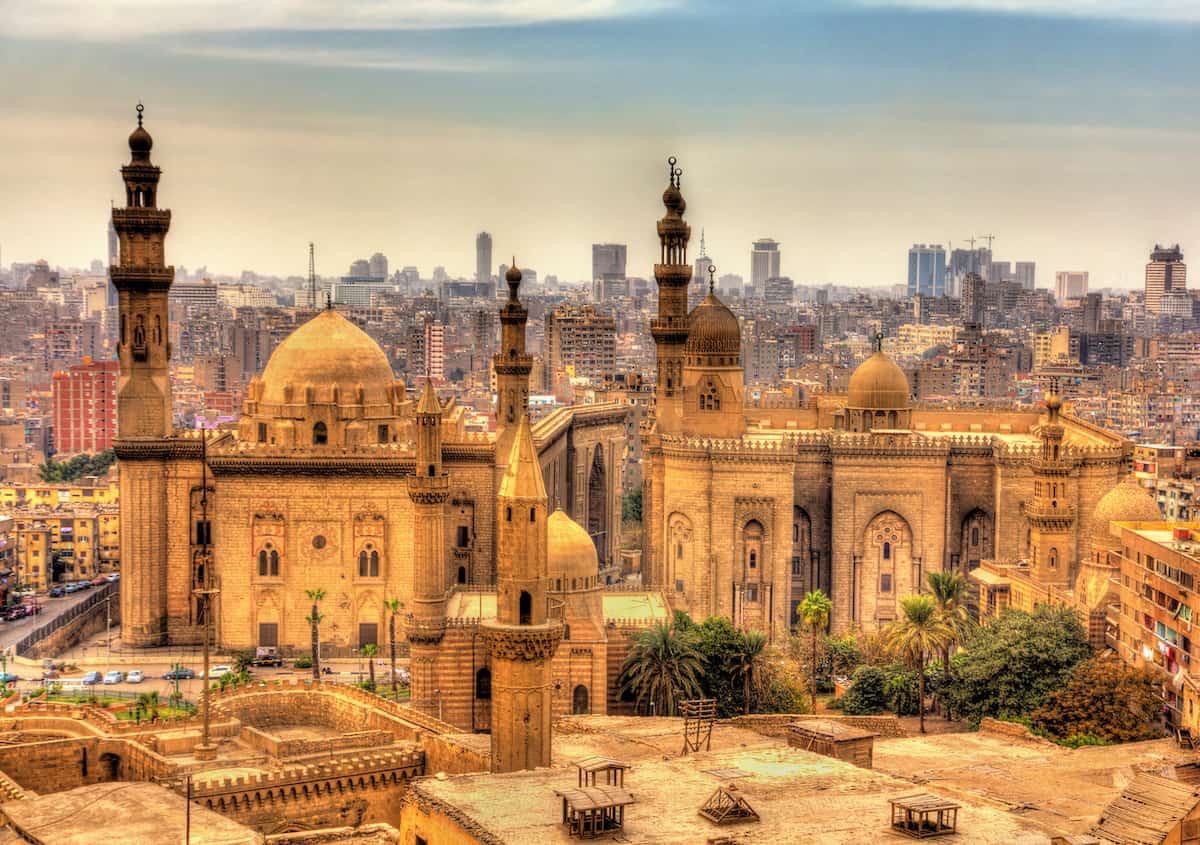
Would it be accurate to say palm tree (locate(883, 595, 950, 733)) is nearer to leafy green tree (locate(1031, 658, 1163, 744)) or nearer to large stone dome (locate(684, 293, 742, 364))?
leafy green tree (locate(1031, 658, 1163, 744))

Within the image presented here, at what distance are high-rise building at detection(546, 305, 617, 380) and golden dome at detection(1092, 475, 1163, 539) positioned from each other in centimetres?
10229

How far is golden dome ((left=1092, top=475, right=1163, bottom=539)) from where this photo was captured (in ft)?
152

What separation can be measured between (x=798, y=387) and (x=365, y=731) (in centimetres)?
9582

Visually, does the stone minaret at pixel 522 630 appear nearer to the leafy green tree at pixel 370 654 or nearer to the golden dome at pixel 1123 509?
the leafy green tree at pixel 370 654

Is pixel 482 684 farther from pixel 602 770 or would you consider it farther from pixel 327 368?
pixel 327 368

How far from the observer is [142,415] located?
175ft

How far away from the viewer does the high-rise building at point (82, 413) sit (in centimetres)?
13100

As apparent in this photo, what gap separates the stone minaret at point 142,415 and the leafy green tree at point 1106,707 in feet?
85.4

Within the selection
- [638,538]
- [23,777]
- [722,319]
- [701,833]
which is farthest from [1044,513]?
[638,538]

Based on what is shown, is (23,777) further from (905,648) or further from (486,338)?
(486,338)

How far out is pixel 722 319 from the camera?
2151 inches

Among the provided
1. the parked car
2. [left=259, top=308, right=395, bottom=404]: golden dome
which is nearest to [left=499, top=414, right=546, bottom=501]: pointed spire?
the parked car

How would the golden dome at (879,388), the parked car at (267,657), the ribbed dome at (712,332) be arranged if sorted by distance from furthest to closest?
the ribbed dome at (712,332) → the golden dome at (879,388) → the parked car at (267,657)

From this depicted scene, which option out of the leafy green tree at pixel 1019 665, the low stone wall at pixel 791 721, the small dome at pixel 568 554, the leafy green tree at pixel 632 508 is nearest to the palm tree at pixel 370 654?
the small dome at pixel 568 554
